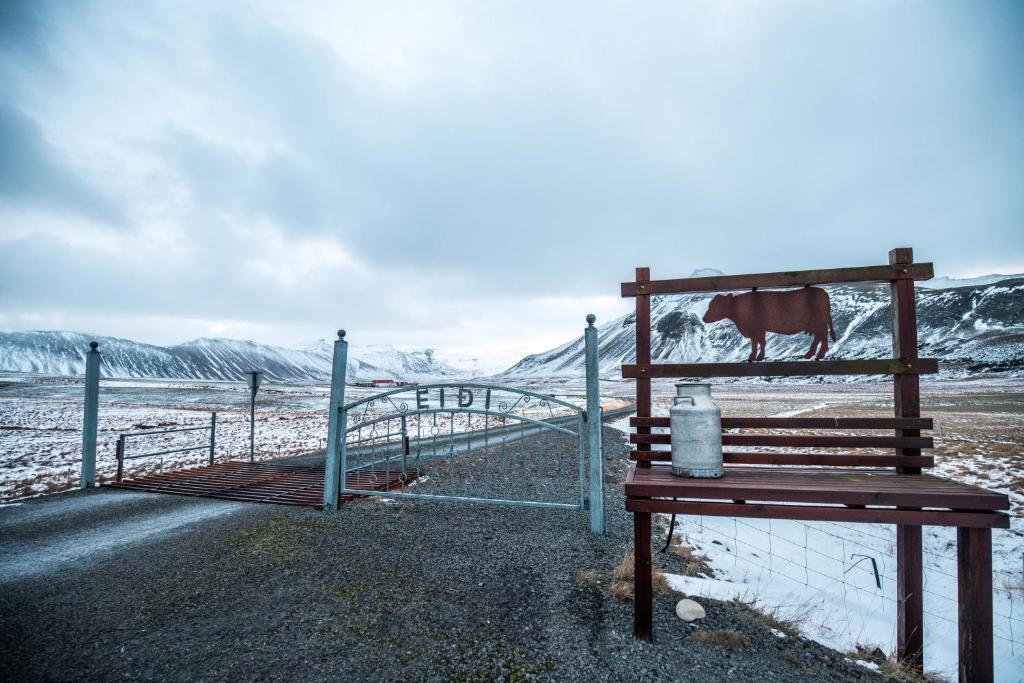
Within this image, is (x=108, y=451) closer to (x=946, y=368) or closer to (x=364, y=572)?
(x=364, y=572)

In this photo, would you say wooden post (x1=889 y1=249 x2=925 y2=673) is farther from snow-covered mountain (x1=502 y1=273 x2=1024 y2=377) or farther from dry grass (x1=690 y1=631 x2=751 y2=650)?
snow-covered mountain (x1=502 y1=273 x2=1024 y2=377)

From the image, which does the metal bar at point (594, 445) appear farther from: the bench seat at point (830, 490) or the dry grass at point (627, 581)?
the bench seat at point (830, 490)

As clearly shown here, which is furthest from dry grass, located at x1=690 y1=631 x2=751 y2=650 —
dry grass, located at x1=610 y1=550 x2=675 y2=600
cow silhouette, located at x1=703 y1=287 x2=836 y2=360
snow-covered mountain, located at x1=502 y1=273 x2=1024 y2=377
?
snow-covered mountain, located at x1=502 y1=273 x2=1024 y2=377

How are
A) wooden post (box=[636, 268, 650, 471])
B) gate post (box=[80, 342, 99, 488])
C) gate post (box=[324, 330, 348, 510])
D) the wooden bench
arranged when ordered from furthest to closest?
gate post (box=[80, 342, 99, 488]) < gate post (box=[324, 330, 348, 510]) < wooden post (box=[636, 268, 650, 471]) < the wooden bench

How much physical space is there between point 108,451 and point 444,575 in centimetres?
1465

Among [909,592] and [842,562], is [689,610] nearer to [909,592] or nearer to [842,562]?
[909,592]

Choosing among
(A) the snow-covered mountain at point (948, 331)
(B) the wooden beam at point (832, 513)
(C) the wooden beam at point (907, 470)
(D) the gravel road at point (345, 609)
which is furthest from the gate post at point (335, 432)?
(A) the snow-covered mountain at point (948, 331)

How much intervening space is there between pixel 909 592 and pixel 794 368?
203cm

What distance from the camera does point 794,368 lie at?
4.07 m

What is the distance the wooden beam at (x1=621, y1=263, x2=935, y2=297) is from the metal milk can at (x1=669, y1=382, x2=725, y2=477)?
3.11ft

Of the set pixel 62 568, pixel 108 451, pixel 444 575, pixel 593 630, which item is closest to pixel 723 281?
pixel 593 630

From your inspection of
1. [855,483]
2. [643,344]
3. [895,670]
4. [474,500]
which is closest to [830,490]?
[855,483]

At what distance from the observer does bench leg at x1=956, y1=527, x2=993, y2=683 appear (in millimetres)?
3113

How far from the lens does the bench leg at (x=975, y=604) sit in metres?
3.11
